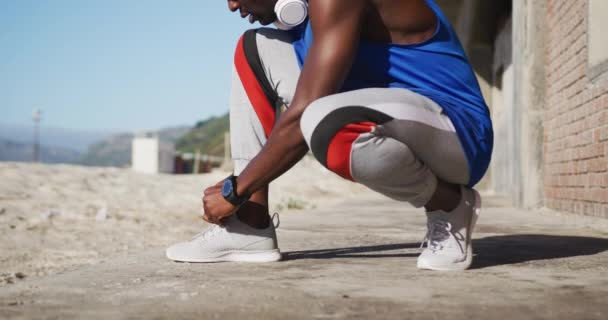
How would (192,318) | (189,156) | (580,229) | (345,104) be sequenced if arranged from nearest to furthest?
(192,318), (345,104), (580,229), (189,156)

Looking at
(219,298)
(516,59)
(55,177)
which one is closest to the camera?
(219,298)

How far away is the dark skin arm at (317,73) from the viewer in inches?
66.2

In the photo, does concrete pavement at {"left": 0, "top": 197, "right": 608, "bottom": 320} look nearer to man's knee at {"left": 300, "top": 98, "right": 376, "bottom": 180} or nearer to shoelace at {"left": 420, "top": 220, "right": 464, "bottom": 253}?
shoelace at {"left": 420, "top": 220, "right": 464, "bottom": 253}

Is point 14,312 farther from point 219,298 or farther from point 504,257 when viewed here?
point 504,257

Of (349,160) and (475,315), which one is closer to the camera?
(475,315)

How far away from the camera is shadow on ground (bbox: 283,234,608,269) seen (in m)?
2.17

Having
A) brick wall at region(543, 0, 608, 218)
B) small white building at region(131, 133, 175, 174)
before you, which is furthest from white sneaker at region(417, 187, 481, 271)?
small white building at region(131, 133, 175, 174)

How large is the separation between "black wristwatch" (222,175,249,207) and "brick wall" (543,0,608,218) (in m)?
2.44

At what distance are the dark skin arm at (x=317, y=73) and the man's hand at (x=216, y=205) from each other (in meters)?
0.11

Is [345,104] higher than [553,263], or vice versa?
[345,104]

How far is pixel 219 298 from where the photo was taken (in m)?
1.46

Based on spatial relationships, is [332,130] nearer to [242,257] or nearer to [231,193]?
[231,193]

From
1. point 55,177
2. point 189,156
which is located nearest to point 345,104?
Answer: point 55,177

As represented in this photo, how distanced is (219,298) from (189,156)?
24762mm
